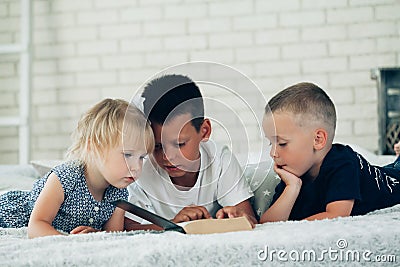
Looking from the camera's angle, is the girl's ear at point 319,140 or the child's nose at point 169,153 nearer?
the child's nose at point 169,153

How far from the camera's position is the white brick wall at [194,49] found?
143 inches

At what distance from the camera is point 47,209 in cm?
165

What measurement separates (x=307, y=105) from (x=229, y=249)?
0.77 m

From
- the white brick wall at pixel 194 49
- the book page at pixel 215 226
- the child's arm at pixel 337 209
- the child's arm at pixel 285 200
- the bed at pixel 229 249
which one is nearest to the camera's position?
the bed at pixel 229 249

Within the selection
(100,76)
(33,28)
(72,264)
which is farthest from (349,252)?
(33,28)

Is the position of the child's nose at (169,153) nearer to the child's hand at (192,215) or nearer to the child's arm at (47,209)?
the child's hand at (192,215)

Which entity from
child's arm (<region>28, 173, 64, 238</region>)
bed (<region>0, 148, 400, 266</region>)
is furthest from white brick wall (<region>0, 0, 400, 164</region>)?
bed (<region>0, 148, 400, 266</region>)

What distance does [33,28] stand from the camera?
394cm

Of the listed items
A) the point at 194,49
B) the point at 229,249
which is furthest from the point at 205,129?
the point at 194,49

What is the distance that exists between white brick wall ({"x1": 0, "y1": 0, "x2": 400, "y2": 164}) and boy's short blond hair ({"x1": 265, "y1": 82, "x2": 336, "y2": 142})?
59.7 inches

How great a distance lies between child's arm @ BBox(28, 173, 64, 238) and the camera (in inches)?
61.9

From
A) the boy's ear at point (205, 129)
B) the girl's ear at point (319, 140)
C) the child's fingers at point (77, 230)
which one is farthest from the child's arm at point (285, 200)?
the child's fingers at point (77, 230)

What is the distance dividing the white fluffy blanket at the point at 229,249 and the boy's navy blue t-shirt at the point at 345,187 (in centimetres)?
44

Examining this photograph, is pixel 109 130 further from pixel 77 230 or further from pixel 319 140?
pixel 319 140
